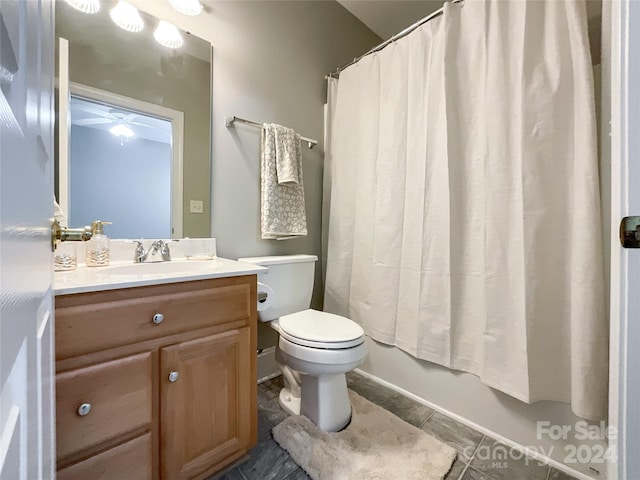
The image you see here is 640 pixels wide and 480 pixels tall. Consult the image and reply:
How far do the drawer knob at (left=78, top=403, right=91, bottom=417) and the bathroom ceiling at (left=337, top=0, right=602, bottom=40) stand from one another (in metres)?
2.59

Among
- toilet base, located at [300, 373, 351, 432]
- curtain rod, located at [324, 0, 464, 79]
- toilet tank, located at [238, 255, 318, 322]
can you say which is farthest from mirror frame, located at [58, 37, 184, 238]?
curtain rod, located at [324, 0, 464, 79]

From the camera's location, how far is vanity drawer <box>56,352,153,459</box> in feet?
2.36

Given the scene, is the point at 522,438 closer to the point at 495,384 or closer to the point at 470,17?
the point at 495,384

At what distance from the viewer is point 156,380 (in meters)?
0.88

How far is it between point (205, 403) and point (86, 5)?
64.6 inches

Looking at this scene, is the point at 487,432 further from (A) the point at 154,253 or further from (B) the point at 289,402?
(A) the point at 154,253

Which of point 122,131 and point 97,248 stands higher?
point 122,131

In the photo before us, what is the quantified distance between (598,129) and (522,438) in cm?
133

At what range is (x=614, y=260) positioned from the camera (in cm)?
55

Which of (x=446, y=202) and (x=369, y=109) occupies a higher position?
(x=369, y=109)

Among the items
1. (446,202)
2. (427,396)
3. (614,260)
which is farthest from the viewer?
(427,396)

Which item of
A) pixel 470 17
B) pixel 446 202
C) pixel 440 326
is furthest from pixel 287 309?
pixel 470 17

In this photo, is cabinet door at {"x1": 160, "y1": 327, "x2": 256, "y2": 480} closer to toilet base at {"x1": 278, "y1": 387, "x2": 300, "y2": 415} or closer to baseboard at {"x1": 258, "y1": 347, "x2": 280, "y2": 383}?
toilet base at {"x1": 278, "y1": 387, "x2": 300, "y2": 415}

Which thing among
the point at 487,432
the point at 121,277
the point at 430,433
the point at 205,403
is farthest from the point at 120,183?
the point at 487,432
